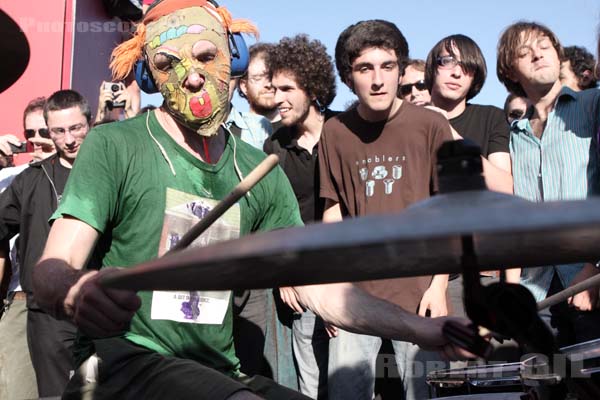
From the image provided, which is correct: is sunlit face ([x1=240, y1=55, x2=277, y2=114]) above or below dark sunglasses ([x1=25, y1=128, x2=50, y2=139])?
above

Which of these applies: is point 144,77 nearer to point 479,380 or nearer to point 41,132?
point 479,380

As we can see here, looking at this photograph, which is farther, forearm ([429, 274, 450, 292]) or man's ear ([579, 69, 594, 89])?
man's ear ([579, 69, 594, 89])

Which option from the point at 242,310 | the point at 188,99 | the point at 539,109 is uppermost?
the point at 539,109

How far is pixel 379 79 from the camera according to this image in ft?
13.1

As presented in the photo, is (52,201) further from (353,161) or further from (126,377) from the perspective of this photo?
(126,377)

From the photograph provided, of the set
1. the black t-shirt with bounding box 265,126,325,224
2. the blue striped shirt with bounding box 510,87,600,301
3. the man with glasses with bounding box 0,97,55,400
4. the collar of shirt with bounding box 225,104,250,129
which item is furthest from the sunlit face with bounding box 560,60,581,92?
the man with glasses with bounding box 0,97,55,400

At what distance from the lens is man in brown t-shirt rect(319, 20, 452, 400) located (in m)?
3.66

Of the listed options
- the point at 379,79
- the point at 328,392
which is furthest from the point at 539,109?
the point at 328,392

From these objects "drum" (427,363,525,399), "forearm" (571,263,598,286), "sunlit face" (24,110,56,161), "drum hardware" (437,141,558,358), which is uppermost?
"sunlit face" (24,110,56,161)

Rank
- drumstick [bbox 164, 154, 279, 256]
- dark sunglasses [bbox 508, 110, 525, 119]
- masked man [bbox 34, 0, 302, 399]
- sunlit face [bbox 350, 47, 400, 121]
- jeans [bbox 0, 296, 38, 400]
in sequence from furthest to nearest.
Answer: dark sunglasses [bbox 508, 110, 525, 119] → jeans [bbox 0, 296, 38, 400] → sunlit face [bbox 350, 47, 400, 121] → masked man [bbox 34, 0, 302, 399] → drumstick [bbox 164, 154, 279, 256]

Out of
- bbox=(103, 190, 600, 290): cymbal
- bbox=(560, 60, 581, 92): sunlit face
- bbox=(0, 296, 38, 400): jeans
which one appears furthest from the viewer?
bbox=(560, 60, 581, 92): sunlit face

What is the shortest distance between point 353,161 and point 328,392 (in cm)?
112

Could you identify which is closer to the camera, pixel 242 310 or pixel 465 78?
pixel 242 310

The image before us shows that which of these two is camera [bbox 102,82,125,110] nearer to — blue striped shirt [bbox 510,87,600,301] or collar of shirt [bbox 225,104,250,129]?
collar of shirt [bbox 225,104,250,129]
